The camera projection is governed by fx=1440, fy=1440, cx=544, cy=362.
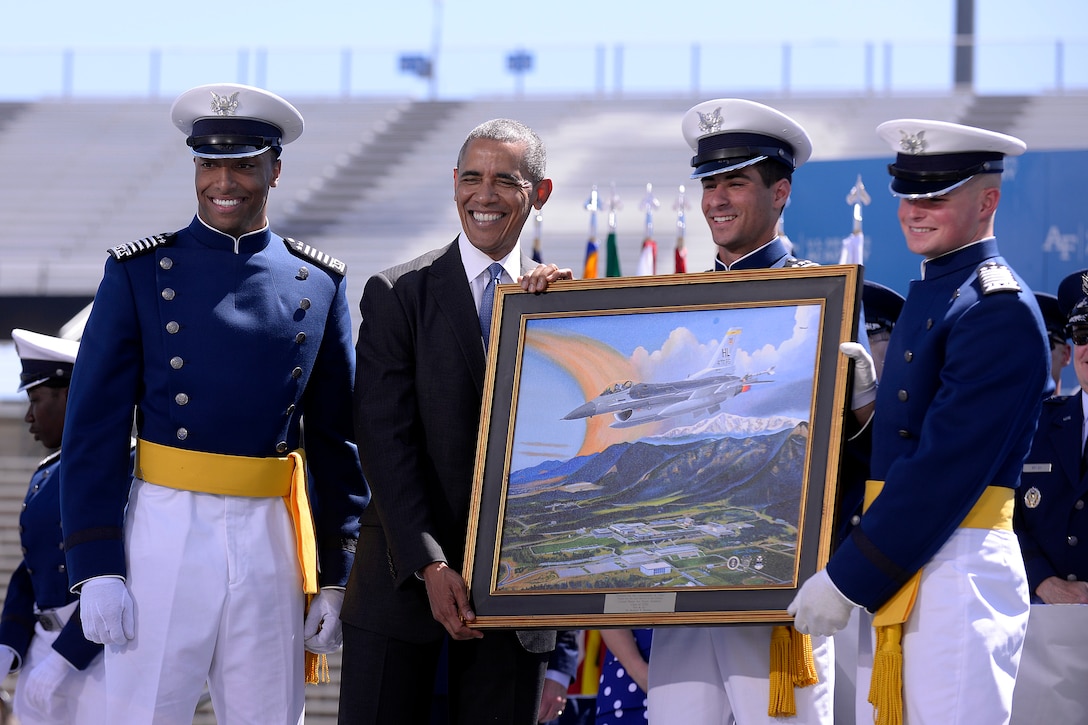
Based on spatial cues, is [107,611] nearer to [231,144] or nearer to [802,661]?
[231,144]

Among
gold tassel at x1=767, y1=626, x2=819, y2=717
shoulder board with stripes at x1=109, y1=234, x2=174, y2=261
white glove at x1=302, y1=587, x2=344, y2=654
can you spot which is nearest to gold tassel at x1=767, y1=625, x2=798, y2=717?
gold tassel at x1=767, y1=626, x2=819, y2=717

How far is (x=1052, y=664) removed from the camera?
13.3 feet

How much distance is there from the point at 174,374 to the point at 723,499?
1.36m

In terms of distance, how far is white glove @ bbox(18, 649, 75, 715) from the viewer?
4629 mm

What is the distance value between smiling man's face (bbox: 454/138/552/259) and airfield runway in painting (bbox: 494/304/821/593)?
274mm

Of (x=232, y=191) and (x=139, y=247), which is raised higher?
(x=232, y=191)

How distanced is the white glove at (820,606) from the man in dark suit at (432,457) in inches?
27.4

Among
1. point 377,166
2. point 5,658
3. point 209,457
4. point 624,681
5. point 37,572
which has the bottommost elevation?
point 5,658

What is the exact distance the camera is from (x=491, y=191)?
359 cm

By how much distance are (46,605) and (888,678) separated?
322 centimetres

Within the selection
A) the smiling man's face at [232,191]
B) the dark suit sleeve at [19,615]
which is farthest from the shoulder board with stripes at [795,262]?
the dark suit sleeve at [19,615]

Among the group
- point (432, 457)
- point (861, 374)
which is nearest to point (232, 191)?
point (432, 457)

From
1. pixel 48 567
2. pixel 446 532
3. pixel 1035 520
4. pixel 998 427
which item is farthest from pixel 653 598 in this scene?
pixel 48 567

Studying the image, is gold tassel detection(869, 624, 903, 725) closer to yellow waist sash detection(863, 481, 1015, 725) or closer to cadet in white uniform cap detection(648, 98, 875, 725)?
yellow waist sash detection(863, 481, 1015, 725)
